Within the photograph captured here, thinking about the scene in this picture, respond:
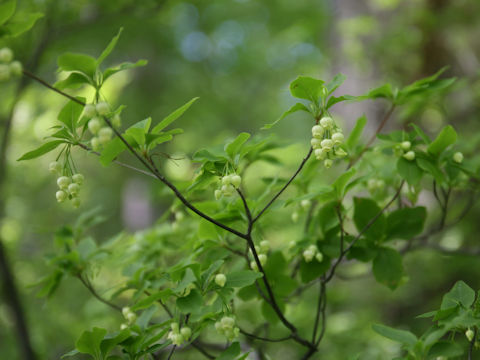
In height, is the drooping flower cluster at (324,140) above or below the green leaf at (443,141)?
above

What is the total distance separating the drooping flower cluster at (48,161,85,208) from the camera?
1.16m

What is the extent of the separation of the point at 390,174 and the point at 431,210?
257cm

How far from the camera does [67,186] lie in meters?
1.19

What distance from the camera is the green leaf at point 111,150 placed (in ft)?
3.41

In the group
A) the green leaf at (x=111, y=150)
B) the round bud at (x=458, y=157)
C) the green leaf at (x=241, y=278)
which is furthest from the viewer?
the round bud at (x=458, y=157)

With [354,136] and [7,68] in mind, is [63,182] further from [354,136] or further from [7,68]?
[354,136]

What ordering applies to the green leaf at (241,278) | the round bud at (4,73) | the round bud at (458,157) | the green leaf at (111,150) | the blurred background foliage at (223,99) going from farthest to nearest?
the blurred background foliage at (223,99) → the round bud at (458,157) → the green leaf at (241,278) → the green leaf at (111,150) → the round bud at (4,73)

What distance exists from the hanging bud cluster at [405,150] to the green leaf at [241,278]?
649 mm

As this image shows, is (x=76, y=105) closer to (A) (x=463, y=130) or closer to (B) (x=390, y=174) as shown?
(B) (x=390, y=174)

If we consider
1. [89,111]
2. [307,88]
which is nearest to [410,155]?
[307,88]

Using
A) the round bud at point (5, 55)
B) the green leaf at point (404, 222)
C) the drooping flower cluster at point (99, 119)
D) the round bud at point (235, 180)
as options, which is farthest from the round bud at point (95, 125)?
the green leaf at point (404, 222)

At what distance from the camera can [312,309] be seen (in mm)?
3016

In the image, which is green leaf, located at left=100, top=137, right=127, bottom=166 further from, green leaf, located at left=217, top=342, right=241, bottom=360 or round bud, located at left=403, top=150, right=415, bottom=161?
round bud, located at left=403, top=150, right=415, bottom=161

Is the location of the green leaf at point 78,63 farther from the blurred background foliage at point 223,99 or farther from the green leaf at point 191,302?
the green leaf at point 191,302
